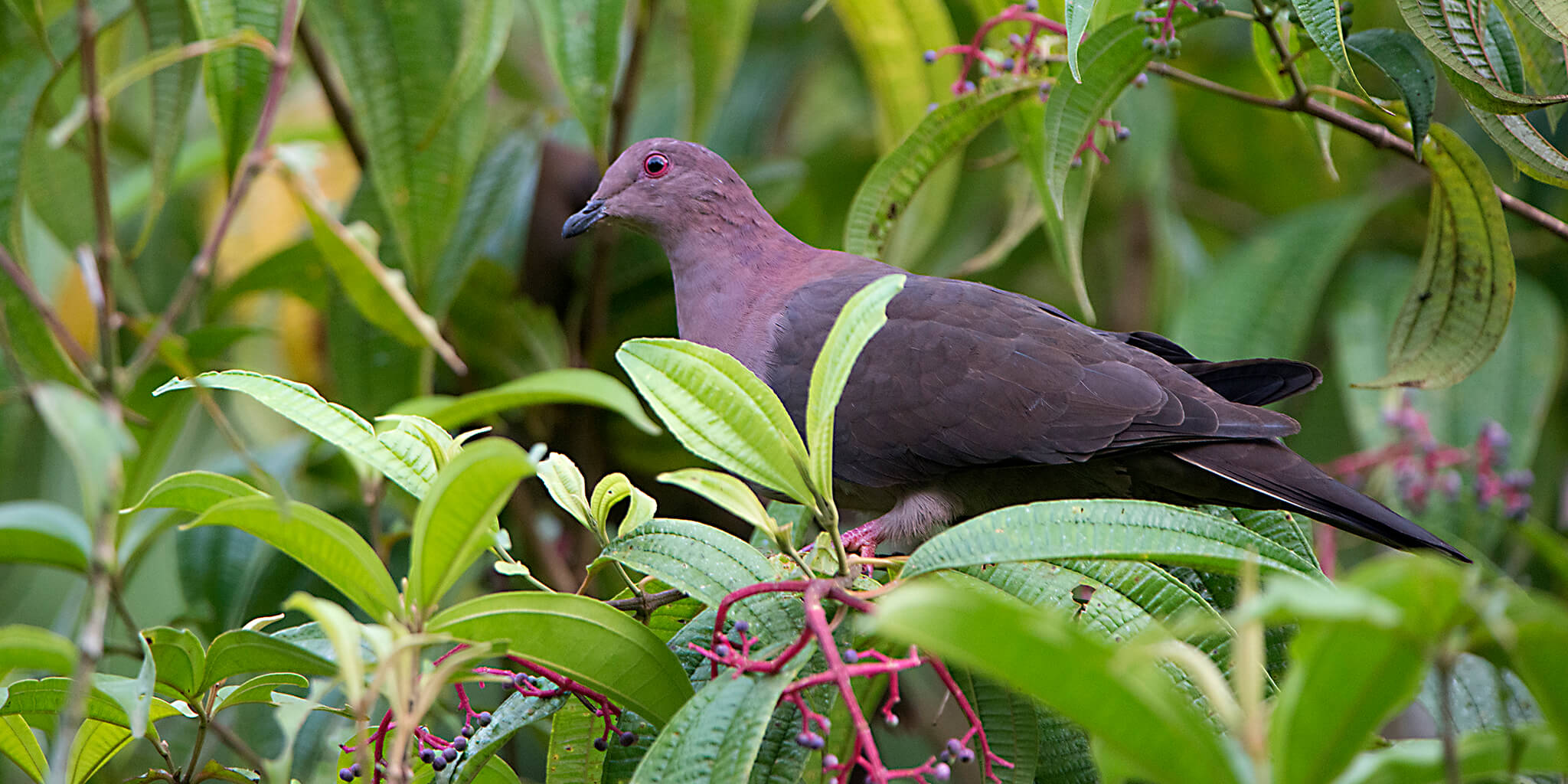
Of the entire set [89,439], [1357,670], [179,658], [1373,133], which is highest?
→ [1373,133]

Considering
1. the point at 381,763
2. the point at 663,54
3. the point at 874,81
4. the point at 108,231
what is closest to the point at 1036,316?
the point at 874,81

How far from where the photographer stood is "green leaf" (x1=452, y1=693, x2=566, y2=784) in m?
1.25

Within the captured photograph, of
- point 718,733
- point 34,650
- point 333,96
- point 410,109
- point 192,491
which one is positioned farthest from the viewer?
point 333,96

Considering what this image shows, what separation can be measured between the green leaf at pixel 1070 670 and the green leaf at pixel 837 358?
15.4 inches

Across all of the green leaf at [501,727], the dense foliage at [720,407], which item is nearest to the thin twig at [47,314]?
the dense foliage at [720,407]

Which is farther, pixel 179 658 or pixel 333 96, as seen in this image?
pixel 333 96

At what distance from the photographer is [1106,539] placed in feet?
3.56

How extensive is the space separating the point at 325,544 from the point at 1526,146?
142 cm

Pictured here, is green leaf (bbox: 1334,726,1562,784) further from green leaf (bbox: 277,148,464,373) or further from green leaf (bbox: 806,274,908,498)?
green leaf (bbox: 277,148,464,373)

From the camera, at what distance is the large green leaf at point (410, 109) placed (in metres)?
2.26

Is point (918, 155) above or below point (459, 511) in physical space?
above

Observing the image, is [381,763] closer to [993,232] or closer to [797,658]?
[797,658]

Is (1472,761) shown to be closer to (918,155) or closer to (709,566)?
(709,566)

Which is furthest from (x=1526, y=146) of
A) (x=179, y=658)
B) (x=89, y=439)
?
(x=179, y=658)
